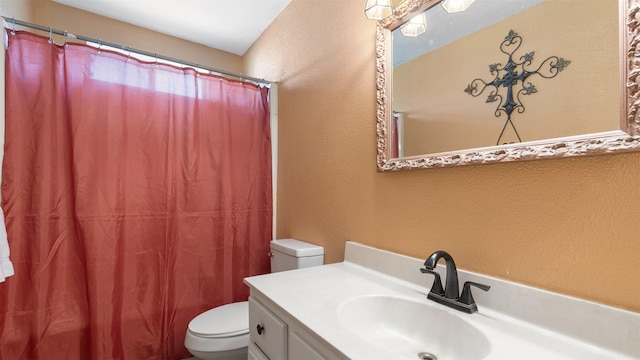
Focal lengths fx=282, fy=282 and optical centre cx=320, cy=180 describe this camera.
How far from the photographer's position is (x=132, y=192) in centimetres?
161

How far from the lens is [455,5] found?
0.98 metres

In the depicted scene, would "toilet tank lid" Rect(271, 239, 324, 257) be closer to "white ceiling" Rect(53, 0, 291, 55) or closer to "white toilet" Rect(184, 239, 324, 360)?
"white toilet" Rect(184, 239, 324, 360)

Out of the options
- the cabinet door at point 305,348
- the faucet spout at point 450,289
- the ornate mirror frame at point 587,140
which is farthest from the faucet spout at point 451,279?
the cabinet door at point 305,348

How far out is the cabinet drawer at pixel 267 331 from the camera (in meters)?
0.88

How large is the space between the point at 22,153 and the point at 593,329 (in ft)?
7.36

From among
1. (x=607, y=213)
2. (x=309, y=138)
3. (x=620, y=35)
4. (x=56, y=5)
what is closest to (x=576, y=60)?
(x=620, y=35)

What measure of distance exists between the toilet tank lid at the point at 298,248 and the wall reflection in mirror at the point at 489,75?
0.71 metres

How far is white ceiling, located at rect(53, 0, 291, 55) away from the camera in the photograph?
1978 mm

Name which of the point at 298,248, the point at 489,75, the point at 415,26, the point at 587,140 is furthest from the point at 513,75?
the point at 298,248

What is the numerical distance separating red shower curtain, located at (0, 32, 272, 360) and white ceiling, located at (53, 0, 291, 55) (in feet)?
1.90

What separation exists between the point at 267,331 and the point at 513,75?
1.12 metres

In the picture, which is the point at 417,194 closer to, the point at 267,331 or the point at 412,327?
the point at 412,327

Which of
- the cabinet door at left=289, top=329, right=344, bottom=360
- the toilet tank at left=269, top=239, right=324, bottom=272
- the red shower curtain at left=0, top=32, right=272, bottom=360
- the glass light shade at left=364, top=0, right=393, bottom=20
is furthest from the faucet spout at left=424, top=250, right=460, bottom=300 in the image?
the red shower curtain at left=0, top=32, right=272, bottom=360

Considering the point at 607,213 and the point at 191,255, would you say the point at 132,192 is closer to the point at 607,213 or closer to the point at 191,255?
the point at 191,255
